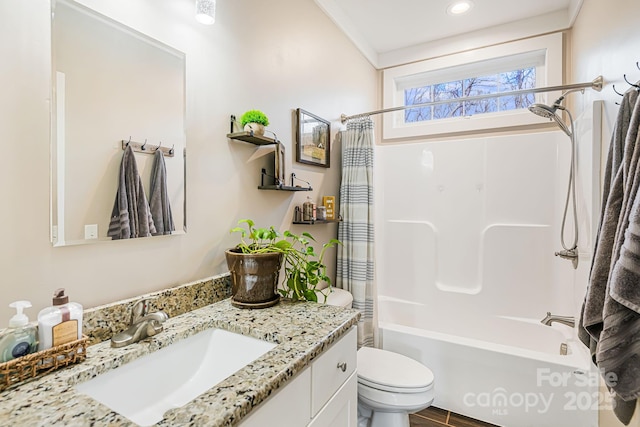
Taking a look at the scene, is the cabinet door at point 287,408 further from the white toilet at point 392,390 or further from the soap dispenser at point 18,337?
the white toilet at point 392,390

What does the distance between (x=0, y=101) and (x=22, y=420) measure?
70 cm

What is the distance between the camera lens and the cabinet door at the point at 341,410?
926mm

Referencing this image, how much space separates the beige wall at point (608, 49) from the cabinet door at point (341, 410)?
975 mm

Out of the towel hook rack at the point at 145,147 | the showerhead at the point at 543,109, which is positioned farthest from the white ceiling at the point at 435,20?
the towel hook rack at the point at 145,147

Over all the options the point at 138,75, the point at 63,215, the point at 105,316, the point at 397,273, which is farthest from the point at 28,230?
the point at 397,273

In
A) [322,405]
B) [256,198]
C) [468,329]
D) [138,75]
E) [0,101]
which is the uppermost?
[138,75]

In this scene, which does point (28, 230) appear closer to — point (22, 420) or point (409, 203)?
point (22, 420)

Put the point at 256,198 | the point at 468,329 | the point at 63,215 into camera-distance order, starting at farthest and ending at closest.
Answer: the point at 468,329
the point at 256,198
the point at 63,215

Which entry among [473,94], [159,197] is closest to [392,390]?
[159,197]

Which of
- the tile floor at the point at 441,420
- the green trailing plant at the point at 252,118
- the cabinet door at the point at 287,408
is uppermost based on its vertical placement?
the green trailing plant at the point at 252,118

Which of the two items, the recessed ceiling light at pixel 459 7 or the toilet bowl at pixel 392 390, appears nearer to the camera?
the toilet bowl at pixel 392 390

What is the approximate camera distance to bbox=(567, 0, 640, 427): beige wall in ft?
4.07

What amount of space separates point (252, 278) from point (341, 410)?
0.54 metres

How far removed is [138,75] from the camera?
1053 millimetres
